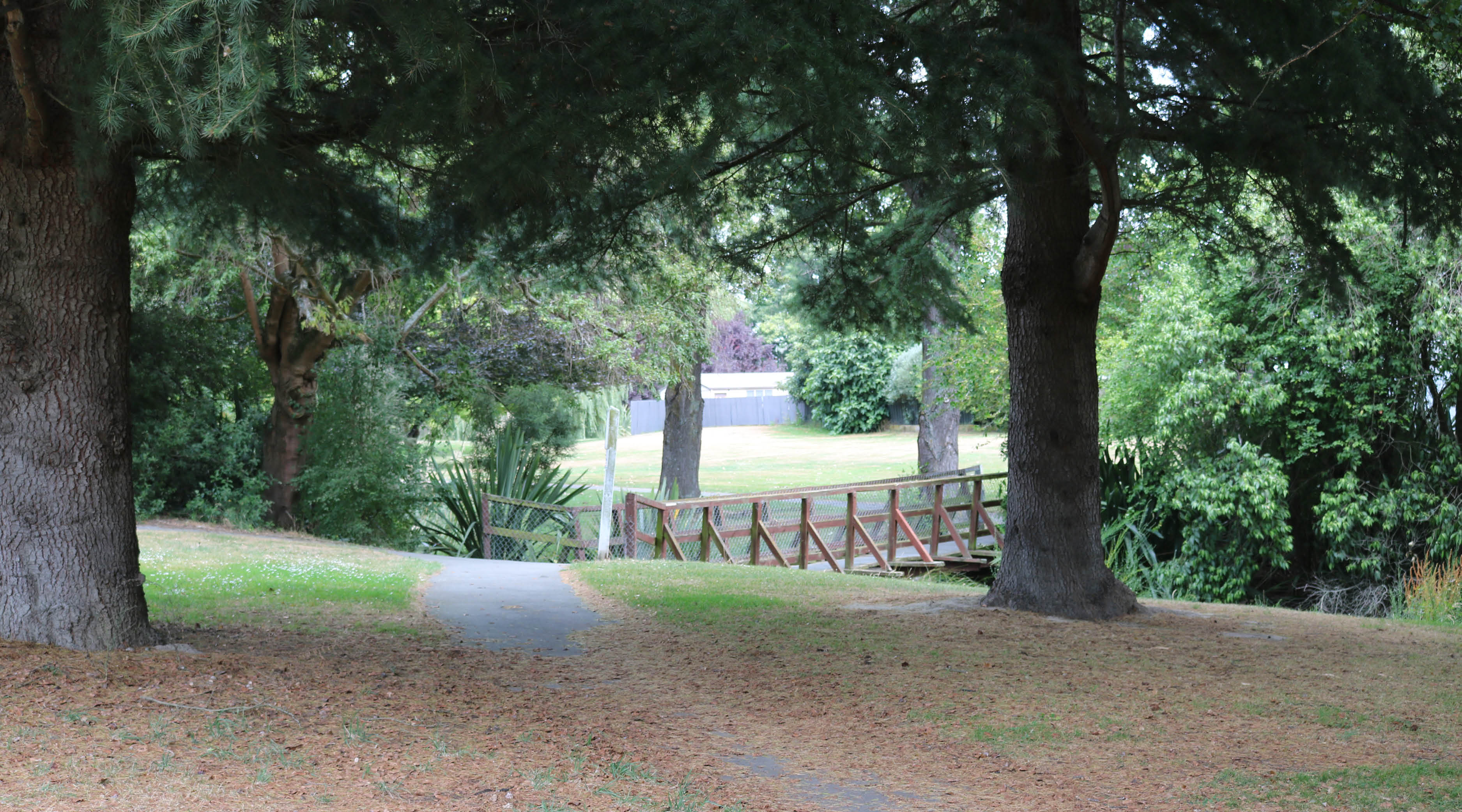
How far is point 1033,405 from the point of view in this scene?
28.6ft

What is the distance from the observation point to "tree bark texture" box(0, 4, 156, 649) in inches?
216

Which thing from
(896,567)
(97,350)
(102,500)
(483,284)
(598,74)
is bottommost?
(896,567)

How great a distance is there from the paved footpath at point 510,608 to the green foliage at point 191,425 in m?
6.21

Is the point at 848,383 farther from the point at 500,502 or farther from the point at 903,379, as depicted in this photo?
the point at 500,502

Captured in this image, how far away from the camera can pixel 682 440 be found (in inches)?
953

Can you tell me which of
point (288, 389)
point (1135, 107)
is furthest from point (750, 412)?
point (1135, 107)

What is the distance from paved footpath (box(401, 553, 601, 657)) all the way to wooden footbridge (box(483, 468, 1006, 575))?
6.01ft

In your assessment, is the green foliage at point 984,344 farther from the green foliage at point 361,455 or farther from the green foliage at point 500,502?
the green foliage at point 361,455

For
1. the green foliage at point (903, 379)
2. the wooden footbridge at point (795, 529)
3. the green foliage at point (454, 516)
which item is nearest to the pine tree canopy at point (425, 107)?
the wooden footbridge at point (795, 529)

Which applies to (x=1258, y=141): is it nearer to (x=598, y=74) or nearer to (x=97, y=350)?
(x=598, y=74)

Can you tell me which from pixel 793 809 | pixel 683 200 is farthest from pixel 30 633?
pixel 683 200

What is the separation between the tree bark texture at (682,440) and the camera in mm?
24141

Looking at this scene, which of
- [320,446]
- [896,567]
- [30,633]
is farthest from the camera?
[320,446]

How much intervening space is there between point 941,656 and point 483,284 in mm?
4873
